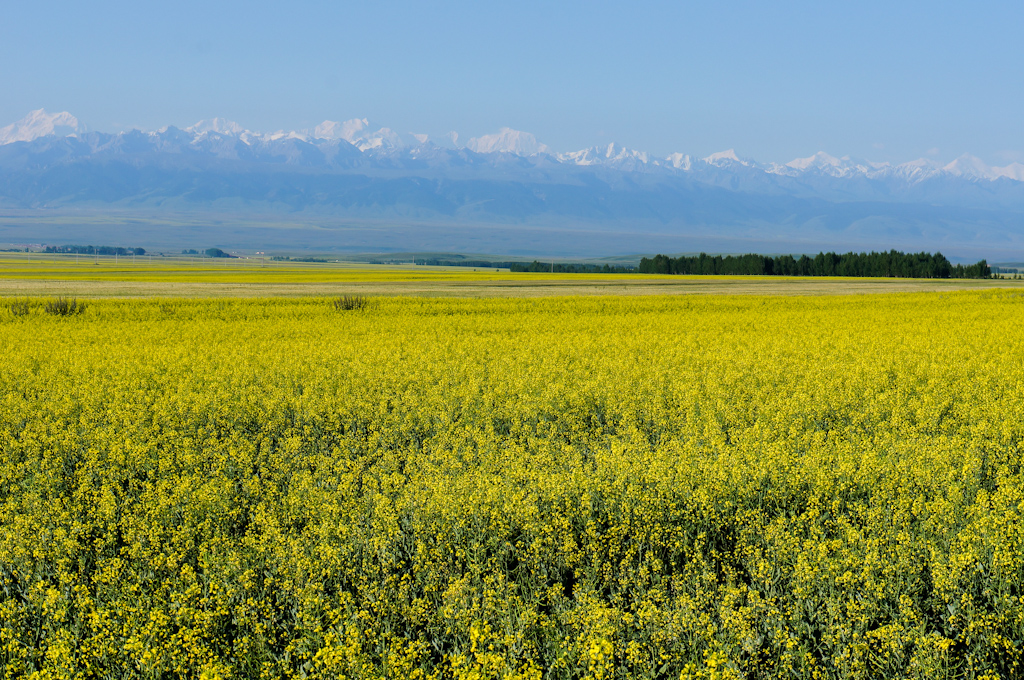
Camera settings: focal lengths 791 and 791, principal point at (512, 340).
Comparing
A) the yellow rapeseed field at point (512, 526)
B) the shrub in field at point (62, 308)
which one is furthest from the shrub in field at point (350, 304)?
the yellow rapeseed field at point (512, 526)

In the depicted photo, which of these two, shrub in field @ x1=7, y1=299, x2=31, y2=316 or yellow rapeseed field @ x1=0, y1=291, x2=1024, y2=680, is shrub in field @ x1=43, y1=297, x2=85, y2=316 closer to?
shrub in field @ x1=7, y1=299, x2=31, y2=316

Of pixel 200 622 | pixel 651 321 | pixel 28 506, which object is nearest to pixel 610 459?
pixel 200 622

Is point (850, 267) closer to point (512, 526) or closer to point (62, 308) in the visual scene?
point (62, 308)

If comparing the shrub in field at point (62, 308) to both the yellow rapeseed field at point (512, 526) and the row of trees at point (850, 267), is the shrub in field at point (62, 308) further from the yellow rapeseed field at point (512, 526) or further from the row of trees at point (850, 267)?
the row of trees at point (850, 267)

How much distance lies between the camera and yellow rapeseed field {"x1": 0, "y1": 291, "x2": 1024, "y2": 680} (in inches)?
229

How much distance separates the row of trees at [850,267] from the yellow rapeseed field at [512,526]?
109m

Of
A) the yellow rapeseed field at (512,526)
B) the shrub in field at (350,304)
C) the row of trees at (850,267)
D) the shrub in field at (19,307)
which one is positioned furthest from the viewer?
the row of trees at (850,267)

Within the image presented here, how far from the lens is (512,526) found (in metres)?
7.96

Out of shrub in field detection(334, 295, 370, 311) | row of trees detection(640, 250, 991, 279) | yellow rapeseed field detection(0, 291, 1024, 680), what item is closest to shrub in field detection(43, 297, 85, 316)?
shrub in field detection(334, 295, 370, 311)

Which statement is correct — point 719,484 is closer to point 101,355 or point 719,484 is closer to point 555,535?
point 555,535

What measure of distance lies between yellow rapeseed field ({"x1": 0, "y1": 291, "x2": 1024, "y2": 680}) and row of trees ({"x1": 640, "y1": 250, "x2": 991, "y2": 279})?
10857 centimetres

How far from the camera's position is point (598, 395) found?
14.9m

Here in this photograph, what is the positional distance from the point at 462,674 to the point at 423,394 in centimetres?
1003

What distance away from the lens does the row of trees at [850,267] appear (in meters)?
117
